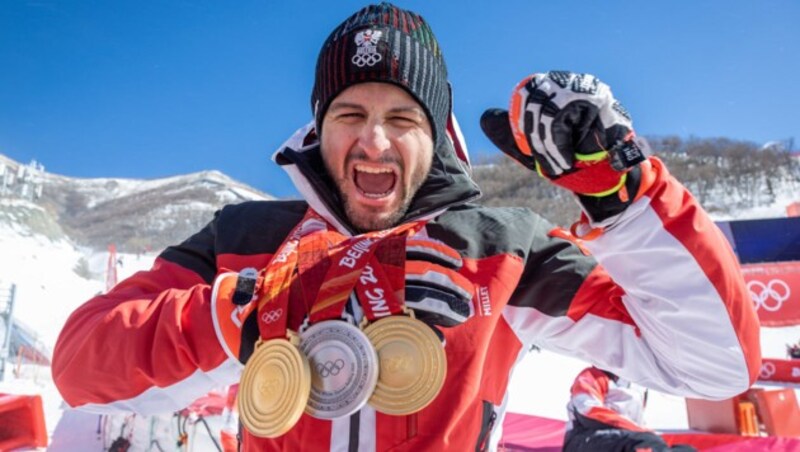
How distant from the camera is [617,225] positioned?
118cm

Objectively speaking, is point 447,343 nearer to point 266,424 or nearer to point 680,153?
point 266,424

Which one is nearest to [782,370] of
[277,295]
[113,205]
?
[277,295]

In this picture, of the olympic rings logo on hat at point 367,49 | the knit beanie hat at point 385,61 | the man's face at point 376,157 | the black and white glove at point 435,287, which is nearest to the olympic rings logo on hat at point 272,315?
the black and white glove at point 435,287

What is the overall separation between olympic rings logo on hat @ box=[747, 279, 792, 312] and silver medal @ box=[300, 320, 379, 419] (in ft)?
36.8

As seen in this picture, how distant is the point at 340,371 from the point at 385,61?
3.46 feet

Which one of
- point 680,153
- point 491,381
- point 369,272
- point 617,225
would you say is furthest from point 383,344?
point 680,153

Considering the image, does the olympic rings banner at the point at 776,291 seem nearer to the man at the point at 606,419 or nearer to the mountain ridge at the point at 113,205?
the man at the point at 606,419

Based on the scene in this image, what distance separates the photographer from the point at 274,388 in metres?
1.03

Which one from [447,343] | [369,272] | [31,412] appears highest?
[369,272]

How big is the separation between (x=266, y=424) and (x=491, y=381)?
0.68 metres

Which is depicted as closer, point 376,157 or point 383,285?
point 383,285

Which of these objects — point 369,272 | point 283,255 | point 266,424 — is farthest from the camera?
point 283,255

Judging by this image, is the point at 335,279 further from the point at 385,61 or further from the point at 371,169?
the point at 385,61

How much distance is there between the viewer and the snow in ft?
22.8
